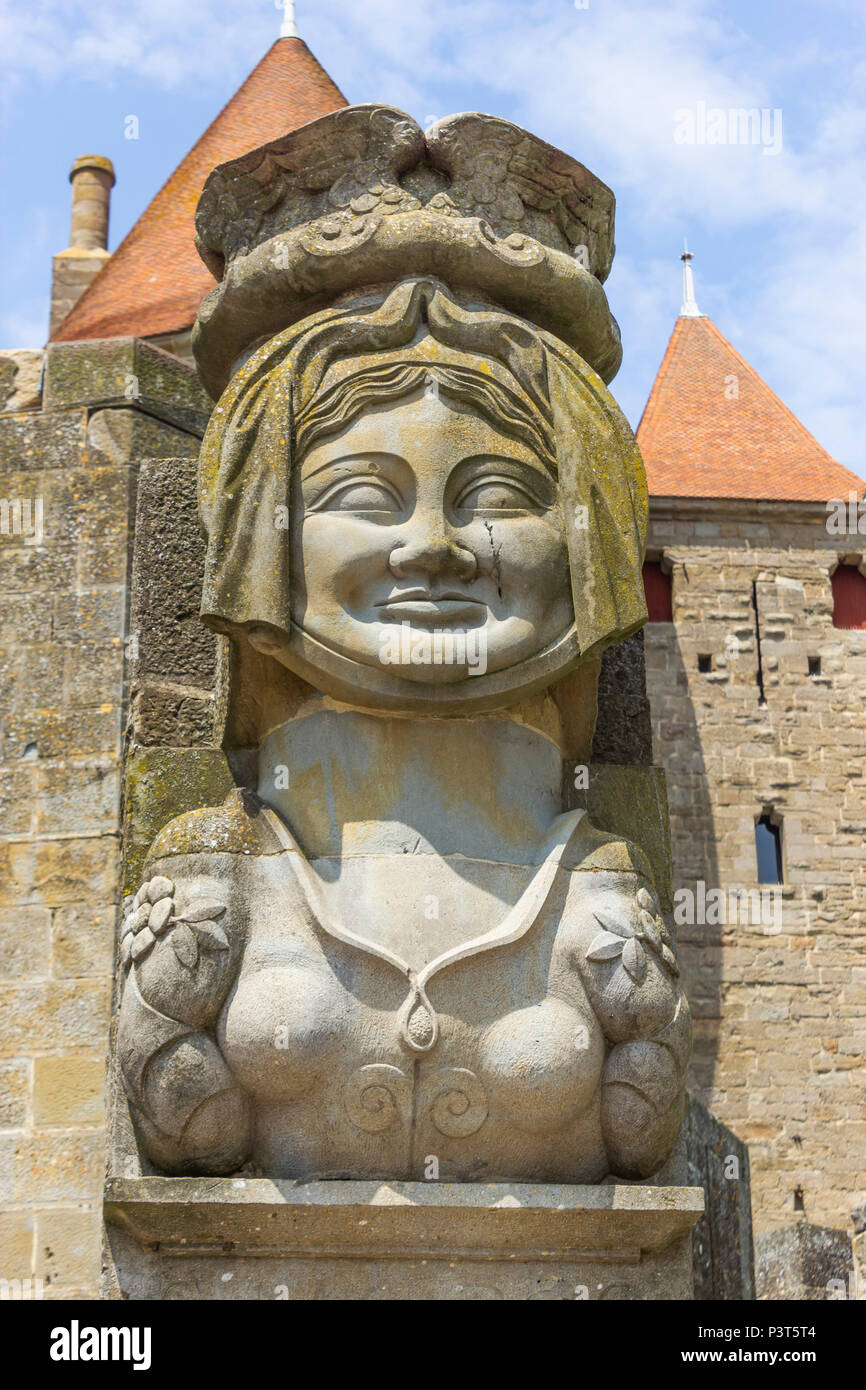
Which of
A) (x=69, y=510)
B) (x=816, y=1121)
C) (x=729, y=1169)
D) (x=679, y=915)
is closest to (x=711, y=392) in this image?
(x=679, y=915)

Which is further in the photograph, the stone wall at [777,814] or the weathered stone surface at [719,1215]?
the stone wall at [777,814]

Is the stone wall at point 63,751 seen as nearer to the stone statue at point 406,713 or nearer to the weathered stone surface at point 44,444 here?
the weathered stone surface at point 44,444

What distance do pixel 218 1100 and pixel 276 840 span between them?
0.50m

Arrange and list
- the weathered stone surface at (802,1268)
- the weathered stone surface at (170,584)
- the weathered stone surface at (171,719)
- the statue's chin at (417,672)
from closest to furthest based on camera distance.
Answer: the statue's chin at (417,672) < the weathered stone surface at (171,719) < the weathered stone surface at (170,584) < the weathered stone surface at (802,1268)

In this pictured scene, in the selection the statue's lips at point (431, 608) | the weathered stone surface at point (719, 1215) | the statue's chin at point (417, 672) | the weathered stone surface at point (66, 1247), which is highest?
the statue's lips at point (431, 608)

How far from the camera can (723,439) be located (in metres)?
23.7

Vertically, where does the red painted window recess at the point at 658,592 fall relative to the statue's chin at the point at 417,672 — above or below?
above

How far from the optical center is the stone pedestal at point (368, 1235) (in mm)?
3229

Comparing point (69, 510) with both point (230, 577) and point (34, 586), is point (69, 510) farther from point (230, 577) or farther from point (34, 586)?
point (230, 577)

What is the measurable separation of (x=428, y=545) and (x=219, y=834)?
669 millimetres

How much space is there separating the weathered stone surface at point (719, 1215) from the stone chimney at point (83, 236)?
590 inches

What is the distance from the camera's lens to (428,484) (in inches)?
141

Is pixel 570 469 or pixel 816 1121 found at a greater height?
pixel 570 469

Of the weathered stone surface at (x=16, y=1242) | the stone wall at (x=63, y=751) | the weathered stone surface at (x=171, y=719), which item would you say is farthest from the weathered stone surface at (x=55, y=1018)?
the weathered stone surface at (x=171, y=719)
